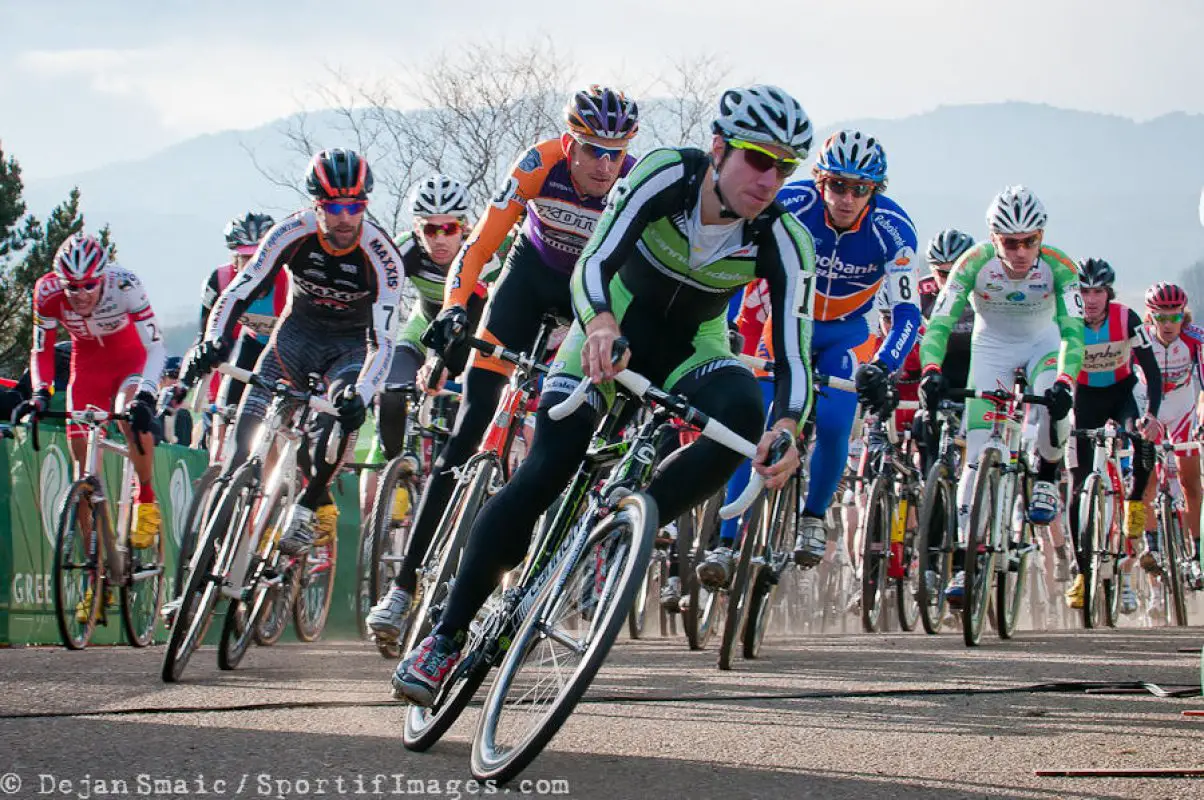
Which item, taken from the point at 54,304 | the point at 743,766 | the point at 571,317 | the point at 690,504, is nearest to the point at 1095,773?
the point at 743,766

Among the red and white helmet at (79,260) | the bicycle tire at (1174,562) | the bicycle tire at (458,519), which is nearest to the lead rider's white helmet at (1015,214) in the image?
the bicycle tire at (458,519)

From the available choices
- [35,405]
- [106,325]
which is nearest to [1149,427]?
[106,325]

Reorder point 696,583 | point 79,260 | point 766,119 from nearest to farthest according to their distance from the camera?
point 766,119
point 696,583
point 79,260

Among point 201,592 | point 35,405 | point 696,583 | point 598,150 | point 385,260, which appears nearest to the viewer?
point 201,592

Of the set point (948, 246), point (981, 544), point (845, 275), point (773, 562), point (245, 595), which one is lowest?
point (245, 595)

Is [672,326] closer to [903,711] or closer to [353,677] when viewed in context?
[903,711]

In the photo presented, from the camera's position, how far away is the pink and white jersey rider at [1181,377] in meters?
16.1

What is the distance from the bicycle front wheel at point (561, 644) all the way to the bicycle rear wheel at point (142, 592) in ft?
20.8

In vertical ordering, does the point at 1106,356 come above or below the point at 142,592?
above

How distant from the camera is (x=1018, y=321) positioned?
11.3m

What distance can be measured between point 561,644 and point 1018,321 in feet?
24.7

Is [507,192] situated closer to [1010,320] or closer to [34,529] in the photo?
[1010,320]

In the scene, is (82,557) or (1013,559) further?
(1013,559)

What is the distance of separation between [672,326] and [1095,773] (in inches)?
78.2
